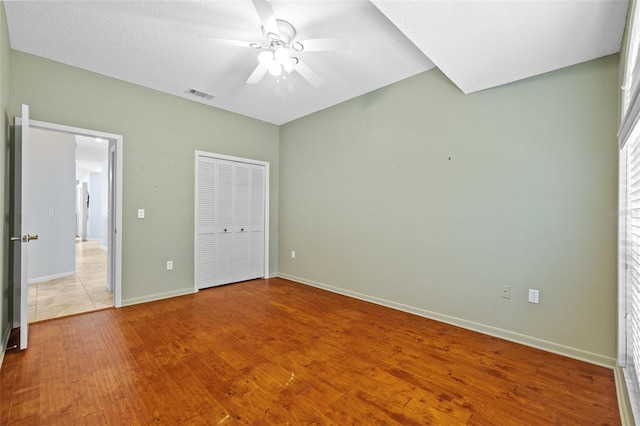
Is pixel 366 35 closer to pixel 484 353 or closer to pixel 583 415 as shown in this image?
pixel 484 353

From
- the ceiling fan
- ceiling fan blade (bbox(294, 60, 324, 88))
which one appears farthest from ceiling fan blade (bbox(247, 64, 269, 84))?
ceiling fan blade (bbox(294, 60, 324, 88))

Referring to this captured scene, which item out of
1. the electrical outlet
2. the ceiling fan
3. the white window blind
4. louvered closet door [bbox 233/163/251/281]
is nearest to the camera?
the white window blind

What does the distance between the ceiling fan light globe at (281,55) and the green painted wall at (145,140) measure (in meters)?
2.11

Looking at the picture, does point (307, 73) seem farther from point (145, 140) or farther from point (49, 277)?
point (49, 277)

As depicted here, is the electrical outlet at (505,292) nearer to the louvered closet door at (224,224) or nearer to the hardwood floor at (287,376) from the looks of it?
the hardwood floor at (287,376)

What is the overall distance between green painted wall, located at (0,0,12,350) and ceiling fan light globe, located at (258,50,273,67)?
183 centimetres

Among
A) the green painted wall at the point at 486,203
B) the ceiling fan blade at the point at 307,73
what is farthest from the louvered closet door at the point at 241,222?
the ceiling fan blade at the point at 307,73

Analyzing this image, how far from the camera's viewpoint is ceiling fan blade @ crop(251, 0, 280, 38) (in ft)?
5.97

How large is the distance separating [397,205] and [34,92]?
3.96 m

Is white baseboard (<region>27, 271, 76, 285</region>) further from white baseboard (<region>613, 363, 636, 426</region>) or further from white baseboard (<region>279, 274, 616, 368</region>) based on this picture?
white baseboard (<region>613, 363, 636, 426</region>)

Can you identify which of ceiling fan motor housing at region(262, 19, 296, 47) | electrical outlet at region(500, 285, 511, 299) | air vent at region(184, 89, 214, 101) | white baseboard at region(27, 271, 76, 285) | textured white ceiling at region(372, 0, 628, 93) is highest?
air vent at region(184, 89, 214, 101)

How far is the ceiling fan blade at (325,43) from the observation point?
214 cm

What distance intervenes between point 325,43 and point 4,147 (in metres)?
2.69

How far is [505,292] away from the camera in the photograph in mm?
2635
